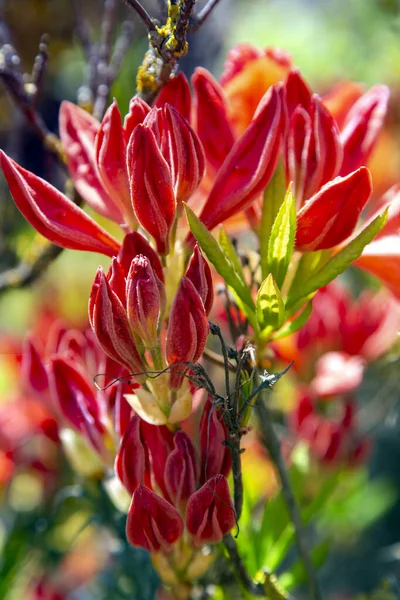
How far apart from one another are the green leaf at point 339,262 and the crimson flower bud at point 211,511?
164 millimetres

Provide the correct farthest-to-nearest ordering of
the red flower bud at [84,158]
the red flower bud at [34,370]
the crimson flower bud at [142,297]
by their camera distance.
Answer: the red flower bud at [34,370]
the red flower bud at [84,158]
the crimson flower bud at [142,297]

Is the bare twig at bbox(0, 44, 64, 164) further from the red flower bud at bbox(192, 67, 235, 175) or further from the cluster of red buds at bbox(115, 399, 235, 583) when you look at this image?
the cluster of red buds at bbox(115, 399, 235, 583)

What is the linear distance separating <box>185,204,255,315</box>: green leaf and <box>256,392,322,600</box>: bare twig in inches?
3.9

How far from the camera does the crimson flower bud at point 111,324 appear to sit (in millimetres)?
516

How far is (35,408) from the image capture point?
0.88 m

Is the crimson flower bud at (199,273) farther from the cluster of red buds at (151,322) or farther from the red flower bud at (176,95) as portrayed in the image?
the red flower bud at (176,95)

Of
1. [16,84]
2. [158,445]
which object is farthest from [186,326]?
[16,84]

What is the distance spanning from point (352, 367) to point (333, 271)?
13.7 inches

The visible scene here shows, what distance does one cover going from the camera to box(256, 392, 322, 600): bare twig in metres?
0.64

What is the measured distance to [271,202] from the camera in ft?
2.08

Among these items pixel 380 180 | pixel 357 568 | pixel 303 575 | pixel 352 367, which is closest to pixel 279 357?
pixel 352 367

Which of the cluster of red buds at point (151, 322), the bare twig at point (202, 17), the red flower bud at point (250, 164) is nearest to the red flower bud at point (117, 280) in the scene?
the cluster of red buds at point (151, 322)

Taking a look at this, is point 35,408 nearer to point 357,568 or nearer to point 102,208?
point 102,208

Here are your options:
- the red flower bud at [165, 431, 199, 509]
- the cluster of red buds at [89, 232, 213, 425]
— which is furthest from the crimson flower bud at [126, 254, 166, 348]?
the red flower bud at [165, 431, 199, 509]
